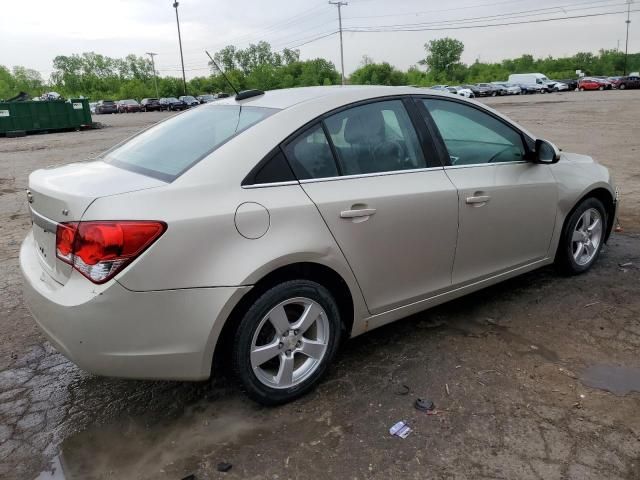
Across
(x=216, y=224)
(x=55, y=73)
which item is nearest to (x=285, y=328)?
(x=216, y=224)

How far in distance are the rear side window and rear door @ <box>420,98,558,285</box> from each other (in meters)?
0.84

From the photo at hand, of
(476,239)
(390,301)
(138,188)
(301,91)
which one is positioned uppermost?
(301,91)

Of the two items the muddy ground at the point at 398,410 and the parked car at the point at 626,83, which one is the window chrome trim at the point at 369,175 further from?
the parked car at the point at 626,83

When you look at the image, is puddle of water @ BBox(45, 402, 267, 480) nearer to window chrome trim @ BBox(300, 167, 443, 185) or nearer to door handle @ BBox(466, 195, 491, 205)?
window chrome trim @ BBox(300, 167, 443, 185)

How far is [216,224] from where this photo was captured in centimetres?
249

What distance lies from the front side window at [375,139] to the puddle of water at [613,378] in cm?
155

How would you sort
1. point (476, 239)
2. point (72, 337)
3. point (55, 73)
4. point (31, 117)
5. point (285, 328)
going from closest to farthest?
point (72, 337) → point (285, 328) → point (476, 239) → point (31, 117) → point (55, 73)

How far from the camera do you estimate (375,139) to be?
3.20 meters

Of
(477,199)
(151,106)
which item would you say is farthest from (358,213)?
(151,106)

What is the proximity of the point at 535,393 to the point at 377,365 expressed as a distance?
35.4 inches

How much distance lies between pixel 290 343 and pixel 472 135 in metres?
1.96

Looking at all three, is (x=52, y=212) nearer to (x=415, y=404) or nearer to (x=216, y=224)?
(x=216, y=224)

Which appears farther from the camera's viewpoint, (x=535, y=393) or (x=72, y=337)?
(x=535, y=393)

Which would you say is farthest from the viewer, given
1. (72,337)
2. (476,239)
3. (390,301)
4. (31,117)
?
(31,117)
